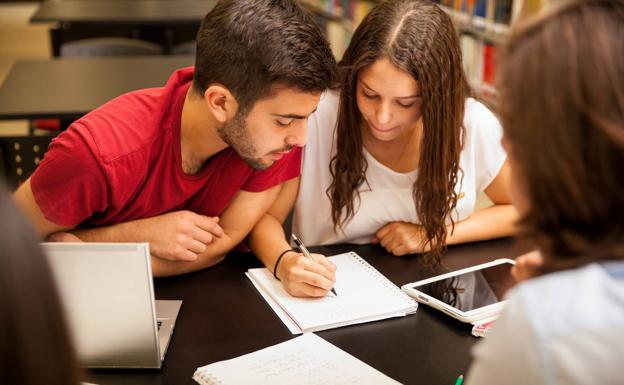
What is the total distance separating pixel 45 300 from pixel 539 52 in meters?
0.52

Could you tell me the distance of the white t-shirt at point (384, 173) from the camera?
173cm

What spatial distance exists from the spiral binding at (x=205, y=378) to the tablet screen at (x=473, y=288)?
0.49 meters

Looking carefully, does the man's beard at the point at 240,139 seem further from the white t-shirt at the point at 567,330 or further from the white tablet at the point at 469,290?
the white t-shirt at the point at 567,330

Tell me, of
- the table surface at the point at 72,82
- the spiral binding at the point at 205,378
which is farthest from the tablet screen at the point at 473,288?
the table surface at the point at 72,82

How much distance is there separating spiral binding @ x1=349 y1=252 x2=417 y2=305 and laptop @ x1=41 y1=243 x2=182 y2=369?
0.47 metres

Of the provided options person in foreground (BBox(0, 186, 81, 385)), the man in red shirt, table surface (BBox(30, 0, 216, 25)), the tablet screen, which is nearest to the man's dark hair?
the man in red shirt

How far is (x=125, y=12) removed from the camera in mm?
3902

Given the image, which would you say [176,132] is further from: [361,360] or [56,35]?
[56,35]

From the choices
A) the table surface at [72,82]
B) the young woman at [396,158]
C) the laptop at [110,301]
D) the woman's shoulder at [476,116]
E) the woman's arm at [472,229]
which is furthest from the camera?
the table surface at [72,82]

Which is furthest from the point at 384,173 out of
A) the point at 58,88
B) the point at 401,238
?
the point at 58,88

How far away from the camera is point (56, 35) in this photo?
13.1 feet

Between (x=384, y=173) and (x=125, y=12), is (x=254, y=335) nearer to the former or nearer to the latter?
(x=384, y=173)

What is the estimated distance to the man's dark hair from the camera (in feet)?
4.58

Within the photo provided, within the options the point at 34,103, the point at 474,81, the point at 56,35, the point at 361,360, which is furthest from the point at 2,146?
the point at 474,81
